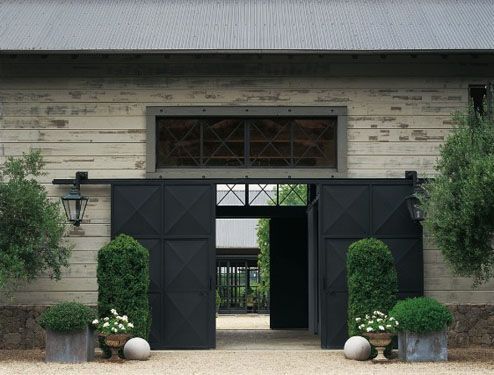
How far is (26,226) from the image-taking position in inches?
647

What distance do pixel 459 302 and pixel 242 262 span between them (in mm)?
24022

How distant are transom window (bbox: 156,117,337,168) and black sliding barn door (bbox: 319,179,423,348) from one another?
0.72m

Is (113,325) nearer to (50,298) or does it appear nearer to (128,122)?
(50,298)

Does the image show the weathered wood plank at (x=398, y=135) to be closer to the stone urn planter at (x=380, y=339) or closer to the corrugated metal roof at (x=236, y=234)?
the stone urn planter at (x=380, y=339)

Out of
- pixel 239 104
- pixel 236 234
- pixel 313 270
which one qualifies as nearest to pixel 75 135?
pixel 239 104

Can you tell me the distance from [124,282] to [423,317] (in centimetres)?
483

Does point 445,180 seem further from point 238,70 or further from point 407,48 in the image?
point 238,70

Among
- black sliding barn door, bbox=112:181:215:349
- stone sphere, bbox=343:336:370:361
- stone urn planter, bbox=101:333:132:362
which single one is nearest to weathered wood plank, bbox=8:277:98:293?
black sliding barn door, bbox=112:181:215:349

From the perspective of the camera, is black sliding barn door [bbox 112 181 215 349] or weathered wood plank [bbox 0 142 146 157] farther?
weathered wood plank [bbox 0 142 146 157]

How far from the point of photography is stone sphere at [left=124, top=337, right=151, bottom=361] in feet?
53.3

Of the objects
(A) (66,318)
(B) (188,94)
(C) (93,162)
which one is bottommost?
(A) (66,318)

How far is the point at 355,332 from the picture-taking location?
17188mm

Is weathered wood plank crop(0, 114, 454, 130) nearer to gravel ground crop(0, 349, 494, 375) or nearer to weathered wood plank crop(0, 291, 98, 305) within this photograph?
weathered wood plank crop(0, 291, 98, 305)

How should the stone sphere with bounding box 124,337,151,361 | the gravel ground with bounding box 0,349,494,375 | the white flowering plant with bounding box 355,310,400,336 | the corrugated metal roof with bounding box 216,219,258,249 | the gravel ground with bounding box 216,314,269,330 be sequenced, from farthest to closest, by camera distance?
the corrugated metal roof with bounding box 216,219,258,249, the gravel ground with bounding box 216,314,269,330, the stone sphere with bounding box 124,337,151,361, the white flowering plant with bounding box 355,310,400,336, the gravel ground with bounding box 0,349,494,375
